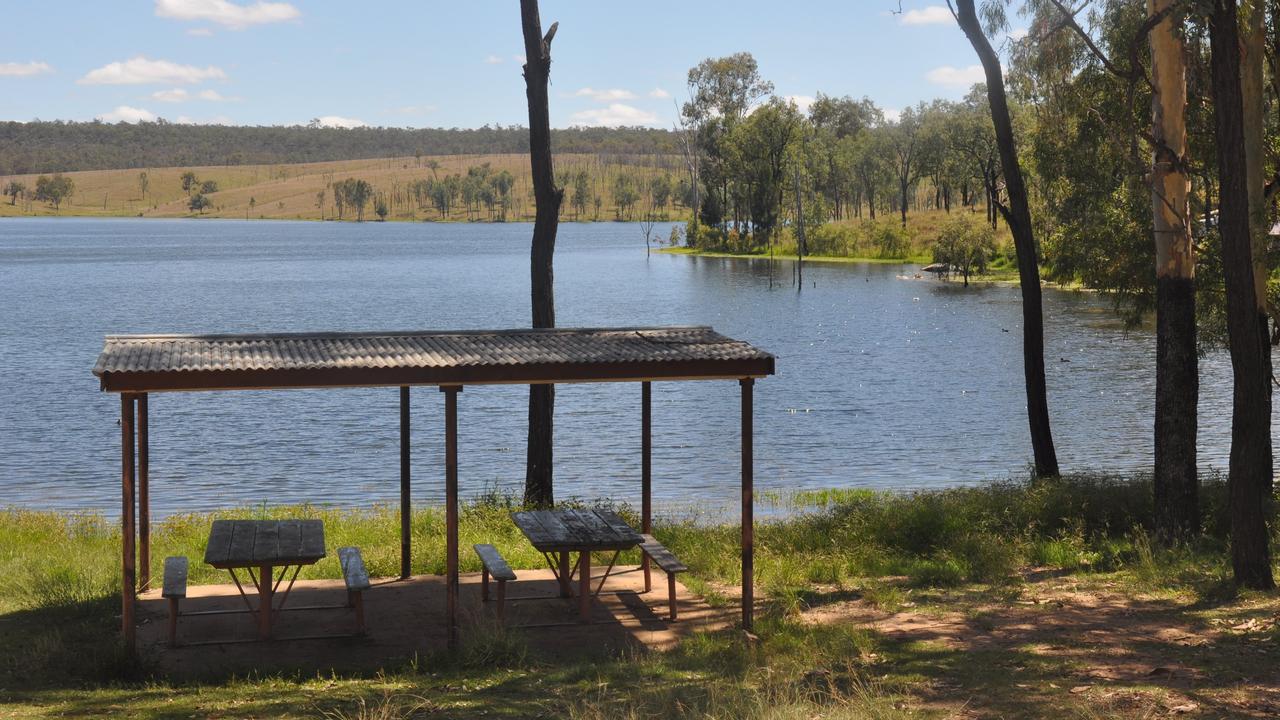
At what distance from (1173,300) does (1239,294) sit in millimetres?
2061

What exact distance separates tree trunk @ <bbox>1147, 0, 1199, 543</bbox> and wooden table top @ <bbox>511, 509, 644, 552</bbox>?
5.45 meters

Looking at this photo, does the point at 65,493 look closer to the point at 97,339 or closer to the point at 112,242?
the point at 97,339

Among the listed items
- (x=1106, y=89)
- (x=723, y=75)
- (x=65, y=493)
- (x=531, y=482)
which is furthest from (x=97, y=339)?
(x=723, y=75)

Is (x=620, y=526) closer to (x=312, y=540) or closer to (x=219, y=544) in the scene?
(x=312, y=540)

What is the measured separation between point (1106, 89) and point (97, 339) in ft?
111

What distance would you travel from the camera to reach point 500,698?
7156 mm

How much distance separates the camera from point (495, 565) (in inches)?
356

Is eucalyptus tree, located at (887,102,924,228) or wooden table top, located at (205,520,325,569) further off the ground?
eucalyptus tree, located at (887,102,924,228)

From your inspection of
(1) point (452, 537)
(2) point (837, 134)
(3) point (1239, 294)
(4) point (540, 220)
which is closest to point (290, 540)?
(1) point (452, 537)

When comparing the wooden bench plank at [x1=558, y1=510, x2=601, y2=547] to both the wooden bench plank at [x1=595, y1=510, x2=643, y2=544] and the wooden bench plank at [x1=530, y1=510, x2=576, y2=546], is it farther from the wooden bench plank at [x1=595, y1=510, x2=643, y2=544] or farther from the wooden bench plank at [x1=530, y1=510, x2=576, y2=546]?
the wooden bench plank at [x1=595, y1=510, x2=643, y2=544]

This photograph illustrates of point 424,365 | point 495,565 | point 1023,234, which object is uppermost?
point 1023,234

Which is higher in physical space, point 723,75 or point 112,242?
point 723,75

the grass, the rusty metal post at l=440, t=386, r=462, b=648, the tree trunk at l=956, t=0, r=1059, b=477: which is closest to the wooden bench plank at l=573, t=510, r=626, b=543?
the grass

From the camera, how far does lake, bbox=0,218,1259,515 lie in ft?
65.1
